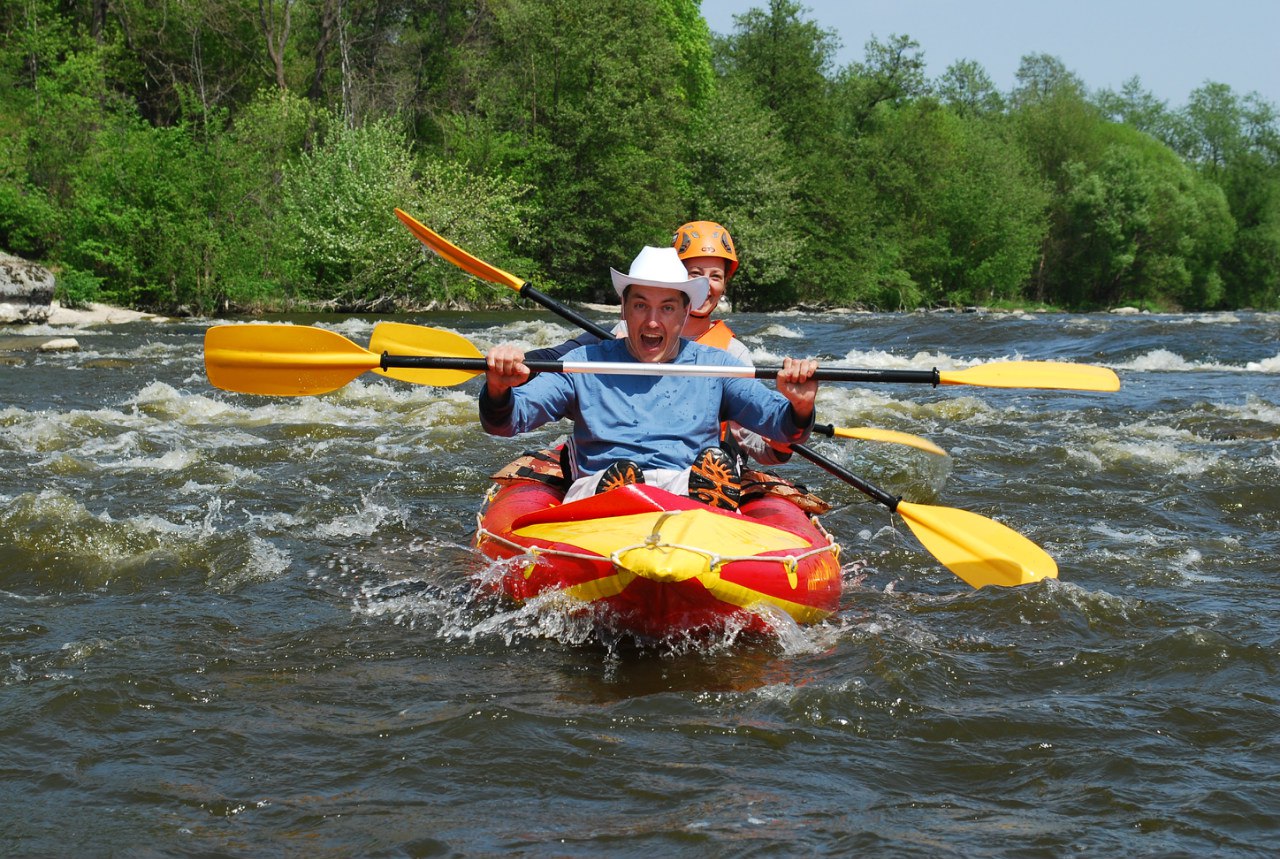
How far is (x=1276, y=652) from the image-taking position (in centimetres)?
385

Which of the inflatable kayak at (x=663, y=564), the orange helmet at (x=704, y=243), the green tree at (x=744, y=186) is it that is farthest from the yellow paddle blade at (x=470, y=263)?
the green tree at (x=744, y=186)

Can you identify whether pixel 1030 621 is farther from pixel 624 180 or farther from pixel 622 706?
pixel 624 180

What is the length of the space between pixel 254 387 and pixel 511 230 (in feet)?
75.7

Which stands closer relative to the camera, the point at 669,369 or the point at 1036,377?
the point at 669,369

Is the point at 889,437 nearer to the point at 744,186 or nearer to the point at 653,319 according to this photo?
the point at 653,319

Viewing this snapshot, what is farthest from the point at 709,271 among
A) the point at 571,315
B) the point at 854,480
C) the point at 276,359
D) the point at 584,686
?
the point at 584,686

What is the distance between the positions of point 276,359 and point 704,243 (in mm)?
1968

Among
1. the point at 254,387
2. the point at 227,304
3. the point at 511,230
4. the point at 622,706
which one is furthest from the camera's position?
the point at 511,230

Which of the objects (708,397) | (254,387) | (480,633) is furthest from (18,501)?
(708,397)

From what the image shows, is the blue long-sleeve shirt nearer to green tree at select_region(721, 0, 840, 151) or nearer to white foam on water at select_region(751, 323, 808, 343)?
white foam on water at select_region(751, 323, 808, 343)

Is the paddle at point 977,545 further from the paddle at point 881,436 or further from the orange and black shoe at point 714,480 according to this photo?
the orange and black shoe at point 714,480

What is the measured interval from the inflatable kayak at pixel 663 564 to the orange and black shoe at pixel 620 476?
25cm

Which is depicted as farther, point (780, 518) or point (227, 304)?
point (227, 304)

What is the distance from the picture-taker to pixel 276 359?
16.3 ft
